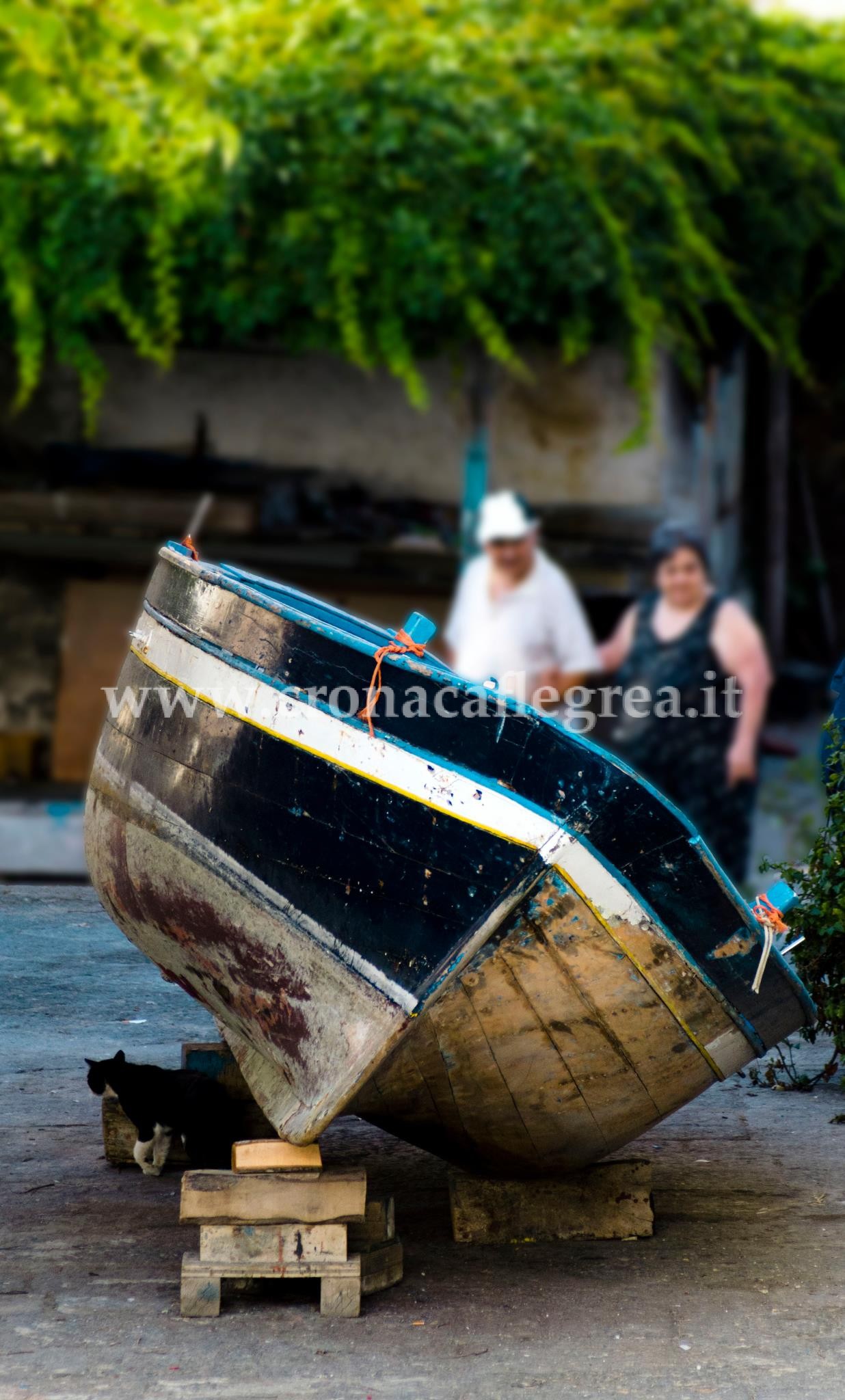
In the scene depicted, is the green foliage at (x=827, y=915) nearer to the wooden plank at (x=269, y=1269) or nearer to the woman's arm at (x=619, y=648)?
the wooden plank at (x=269, y=1269)

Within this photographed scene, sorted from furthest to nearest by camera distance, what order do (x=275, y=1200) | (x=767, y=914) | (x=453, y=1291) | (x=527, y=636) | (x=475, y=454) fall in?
(x=475, y=454) → (x=527, y=636) → (x=767, y=914) → (x=453, y=1291) → (x=275, y=1200)

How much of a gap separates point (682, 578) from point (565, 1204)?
3.59 metres

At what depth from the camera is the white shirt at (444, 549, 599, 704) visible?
6535 mm

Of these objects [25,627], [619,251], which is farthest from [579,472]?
[25,627]

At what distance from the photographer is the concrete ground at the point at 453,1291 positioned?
270cm

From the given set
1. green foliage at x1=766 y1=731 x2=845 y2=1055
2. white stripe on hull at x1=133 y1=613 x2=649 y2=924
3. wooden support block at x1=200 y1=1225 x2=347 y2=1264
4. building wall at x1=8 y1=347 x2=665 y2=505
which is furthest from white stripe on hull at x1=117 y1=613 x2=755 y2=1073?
building wall at x1=8 y1=347 x2=665 y2=505

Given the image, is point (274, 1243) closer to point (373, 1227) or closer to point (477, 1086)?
point (373, 1227)

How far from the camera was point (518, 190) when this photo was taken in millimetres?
7301

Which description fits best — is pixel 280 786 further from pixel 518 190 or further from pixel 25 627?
pixel 25 627

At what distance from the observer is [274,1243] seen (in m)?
2.94

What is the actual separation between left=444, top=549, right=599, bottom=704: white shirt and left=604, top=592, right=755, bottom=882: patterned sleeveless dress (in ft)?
0.84

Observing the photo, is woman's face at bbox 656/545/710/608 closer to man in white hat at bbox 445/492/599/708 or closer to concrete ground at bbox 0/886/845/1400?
man in white hat at bbox 445/492/599/708

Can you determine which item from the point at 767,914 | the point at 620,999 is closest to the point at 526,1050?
the point at 620,999

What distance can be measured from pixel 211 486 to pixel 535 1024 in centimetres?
559
